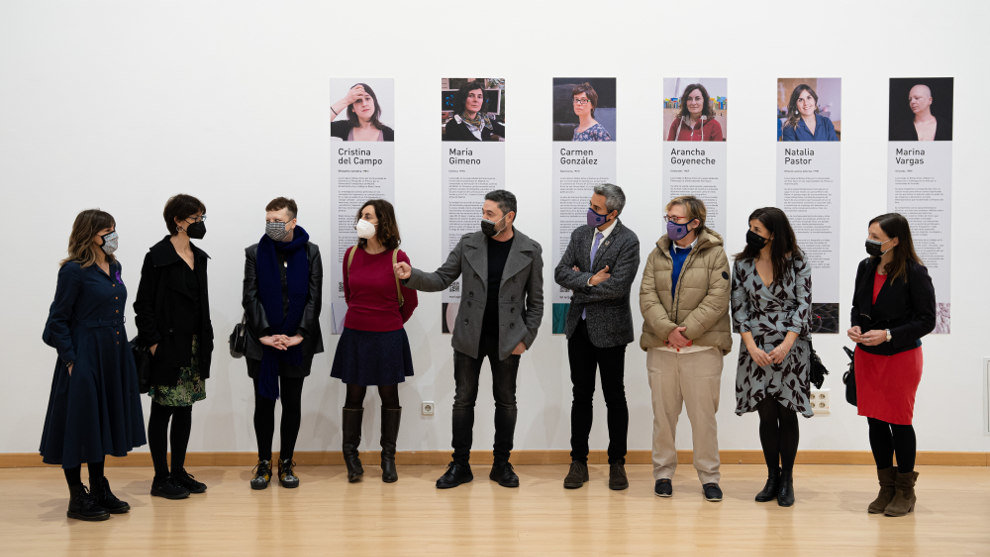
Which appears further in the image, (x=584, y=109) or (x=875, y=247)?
(x=584, y=109)

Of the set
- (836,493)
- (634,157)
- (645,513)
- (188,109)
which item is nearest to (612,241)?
(634,157)

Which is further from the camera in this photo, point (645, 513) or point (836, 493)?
point (836, 493)

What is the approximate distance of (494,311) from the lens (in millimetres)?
4672

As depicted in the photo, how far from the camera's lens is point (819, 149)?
5.27 m

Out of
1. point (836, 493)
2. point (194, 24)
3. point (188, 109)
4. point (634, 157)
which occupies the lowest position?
point (836, 493)

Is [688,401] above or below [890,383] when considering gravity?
below

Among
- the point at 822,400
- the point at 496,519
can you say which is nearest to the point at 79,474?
the point at 496,519

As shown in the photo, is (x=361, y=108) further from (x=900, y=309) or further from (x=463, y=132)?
(x=900, y=309)

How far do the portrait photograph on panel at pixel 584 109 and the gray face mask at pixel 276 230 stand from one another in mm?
2007

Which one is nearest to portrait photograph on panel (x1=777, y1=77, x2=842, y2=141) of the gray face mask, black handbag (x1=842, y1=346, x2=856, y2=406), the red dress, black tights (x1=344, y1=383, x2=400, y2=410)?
the red dress

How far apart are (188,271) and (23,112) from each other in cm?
204

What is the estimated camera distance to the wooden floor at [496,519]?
3.71 metres

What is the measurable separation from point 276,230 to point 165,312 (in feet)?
2.65

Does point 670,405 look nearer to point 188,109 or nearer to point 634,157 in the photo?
point 634,157
